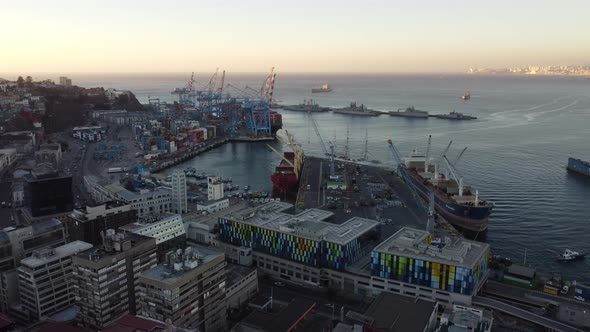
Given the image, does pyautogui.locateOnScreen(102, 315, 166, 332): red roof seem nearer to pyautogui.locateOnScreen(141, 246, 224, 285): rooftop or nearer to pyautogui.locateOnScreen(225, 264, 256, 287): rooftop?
pyautogui.locateOnScreen(141, 246, 224, 285): rooftop

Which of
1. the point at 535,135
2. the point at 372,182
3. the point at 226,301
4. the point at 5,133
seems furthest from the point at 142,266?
the point at 535,135

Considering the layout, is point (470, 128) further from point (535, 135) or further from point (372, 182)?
point (372, 182)

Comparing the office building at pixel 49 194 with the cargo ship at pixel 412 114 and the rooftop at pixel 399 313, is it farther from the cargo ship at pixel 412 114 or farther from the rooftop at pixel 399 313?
the cargo ship at pixel 412 114

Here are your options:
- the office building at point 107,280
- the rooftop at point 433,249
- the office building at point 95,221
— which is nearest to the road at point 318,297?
the rooftop at point 433,249

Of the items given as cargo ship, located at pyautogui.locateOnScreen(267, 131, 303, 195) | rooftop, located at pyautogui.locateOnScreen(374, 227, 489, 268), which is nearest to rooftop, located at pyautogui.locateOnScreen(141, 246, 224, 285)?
rooftop, located at pyautogui.locateOnScreen(374, 227, 489, 268)

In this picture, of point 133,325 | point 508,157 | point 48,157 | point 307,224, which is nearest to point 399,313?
point 307,224

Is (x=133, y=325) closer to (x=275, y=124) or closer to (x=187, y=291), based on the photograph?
(x=187, y=291)
